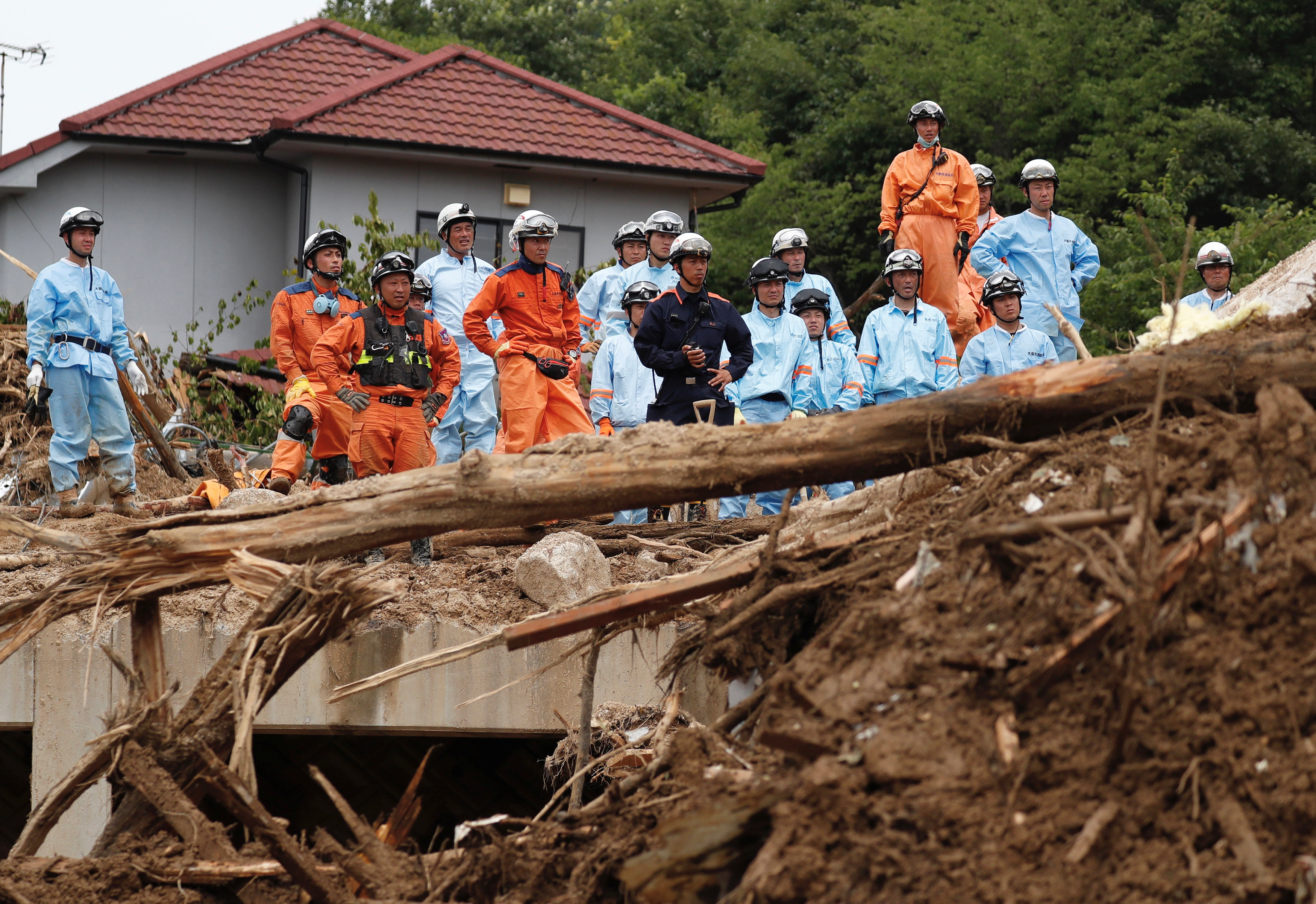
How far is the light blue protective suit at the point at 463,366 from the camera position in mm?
10422

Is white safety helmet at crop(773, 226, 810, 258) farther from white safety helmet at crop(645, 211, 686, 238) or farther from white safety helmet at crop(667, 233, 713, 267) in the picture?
white safety helmet at crop(667, 233, 713, 267)

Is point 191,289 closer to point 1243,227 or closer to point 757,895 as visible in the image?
point 1243,227

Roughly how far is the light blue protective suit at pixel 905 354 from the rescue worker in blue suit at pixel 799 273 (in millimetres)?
470

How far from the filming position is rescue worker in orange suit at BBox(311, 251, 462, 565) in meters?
8.02

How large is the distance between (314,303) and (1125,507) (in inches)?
275

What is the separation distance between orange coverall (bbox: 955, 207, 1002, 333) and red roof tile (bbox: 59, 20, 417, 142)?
30.8 feet

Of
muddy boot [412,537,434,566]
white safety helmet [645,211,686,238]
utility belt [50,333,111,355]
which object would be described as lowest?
muddy boot [412,537,434,566]

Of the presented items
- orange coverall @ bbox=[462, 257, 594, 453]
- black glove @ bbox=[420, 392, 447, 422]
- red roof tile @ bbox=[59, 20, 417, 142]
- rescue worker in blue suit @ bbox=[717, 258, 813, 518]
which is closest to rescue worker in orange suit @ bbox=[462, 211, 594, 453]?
orange coverall @ bbox=[462, 257, 594, 453]

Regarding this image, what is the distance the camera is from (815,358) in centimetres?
939

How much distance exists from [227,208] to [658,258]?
8.73 meters

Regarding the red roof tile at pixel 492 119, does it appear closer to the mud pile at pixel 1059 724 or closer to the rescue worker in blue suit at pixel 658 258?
the rescue worker in blue suit at pixel 658 258

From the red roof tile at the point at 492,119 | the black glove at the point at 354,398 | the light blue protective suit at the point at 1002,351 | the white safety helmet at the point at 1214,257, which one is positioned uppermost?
the red roof tile at the point at 492,119

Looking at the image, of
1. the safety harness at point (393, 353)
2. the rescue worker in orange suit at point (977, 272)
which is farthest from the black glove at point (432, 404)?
the rescue worker in orange suit at point (977, 272)

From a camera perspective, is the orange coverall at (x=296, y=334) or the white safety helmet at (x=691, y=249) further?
the orange coverall at (x=296, y=334)
